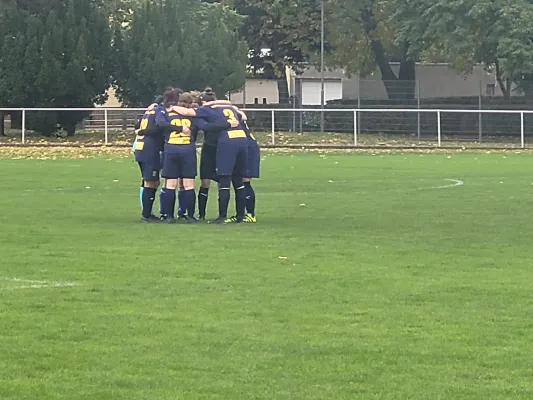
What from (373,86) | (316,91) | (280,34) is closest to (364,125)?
(373,86)

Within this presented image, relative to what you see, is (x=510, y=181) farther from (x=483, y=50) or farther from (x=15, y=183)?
(x=483, y=50)

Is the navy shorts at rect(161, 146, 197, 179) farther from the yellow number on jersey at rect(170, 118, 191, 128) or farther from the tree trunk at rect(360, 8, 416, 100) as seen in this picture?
the tree trunk at rect(360, 8, 416, 100)

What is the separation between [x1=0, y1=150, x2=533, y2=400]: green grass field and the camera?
21.4 ft

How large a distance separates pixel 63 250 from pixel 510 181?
543 inches

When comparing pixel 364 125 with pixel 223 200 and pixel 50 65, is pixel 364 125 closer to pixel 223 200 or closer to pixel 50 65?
pixel 50 65

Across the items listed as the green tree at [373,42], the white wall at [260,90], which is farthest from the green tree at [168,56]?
the white wall at [260,90]

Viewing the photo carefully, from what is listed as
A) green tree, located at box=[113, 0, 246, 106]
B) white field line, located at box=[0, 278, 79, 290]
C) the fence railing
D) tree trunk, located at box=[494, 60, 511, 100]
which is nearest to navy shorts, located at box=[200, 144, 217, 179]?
white field line, located at box=[0, 278, 79, 290]

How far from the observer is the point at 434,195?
20.4m

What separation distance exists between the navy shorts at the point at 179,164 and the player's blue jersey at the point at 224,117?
43cm

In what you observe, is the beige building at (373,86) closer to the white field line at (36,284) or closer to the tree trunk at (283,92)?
the tree trunk at (283,92)

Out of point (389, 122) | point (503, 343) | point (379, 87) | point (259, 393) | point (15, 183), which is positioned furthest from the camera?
point (379, 87)

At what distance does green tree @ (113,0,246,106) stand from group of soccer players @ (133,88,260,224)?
2674 centimetres

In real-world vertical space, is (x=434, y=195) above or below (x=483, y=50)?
below

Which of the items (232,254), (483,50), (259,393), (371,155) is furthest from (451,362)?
(483,50)
